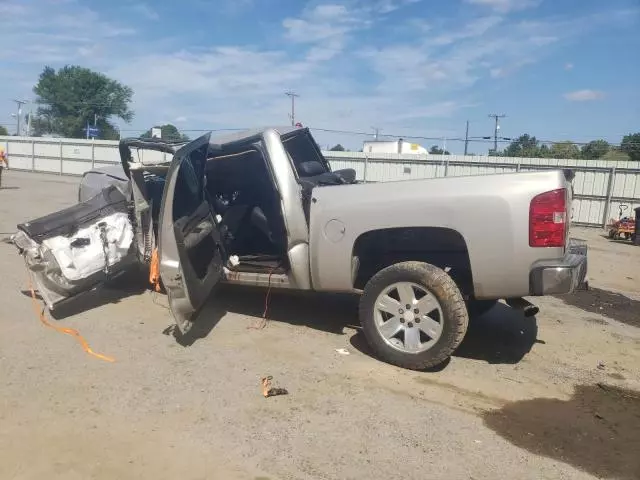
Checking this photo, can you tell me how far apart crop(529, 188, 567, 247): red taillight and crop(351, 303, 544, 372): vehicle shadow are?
1.31m

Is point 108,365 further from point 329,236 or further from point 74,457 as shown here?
point 329,236

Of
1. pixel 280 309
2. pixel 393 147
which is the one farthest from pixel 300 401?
pixel 393 147

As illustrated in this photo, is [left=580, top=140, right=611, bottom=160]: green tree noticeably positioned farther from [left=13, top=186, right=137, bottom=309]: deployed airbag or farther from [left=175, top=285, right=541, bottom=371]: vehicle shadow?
[left=13, top=186, right=137, bottom=309]: deployed airbag

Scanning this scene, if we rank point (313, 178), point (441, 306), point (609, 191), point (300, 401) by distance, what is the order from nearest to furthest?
point (300, 401)
point (441, 306)
point (313, 178)
point (609, 191)

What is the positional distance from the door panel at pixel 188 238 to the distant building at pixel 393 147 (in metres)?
28.4

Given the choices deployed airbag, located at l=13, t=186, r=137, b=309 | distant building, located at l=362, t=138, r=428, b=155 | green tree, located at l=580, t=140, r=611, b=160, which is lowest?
deployed airbag, located at l=13, t=186, r=137, b=309

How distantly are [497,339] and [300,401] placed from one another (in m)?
2.42

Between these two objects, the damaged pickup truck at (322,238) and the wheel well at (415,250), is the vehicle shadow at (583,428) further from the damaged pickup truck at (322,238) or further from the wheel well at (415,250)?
the wheel well at (415,250)

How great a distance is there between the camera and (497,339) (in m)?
5.40

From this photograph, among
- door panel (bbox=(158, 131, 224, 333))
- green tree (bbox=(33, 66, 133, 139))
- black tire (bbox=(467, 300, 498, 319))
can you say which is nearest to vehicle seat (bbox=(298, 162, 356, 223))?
door panel (bbox=(158, 131, 224, 333))

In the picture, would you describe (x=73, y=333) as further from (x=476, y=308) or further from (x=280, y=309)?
(x=476, y=308)

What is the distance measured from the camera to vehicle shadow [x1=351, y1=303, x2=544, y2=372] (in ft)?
16.1

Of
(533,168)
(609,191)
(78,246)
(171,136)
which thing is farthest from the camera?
(533,168)

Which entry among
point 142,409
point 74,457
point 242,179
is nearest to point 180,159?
point 242,179
